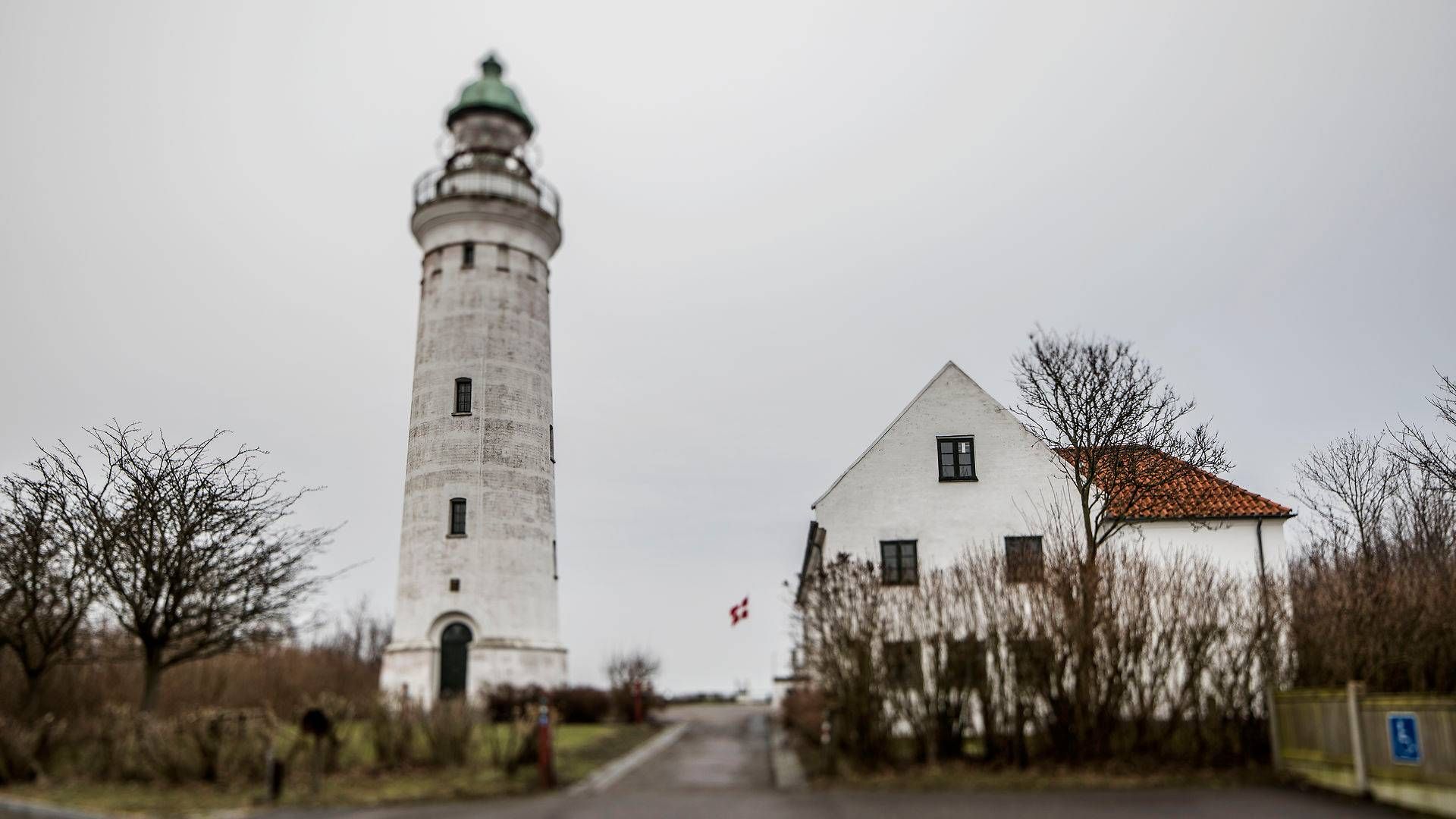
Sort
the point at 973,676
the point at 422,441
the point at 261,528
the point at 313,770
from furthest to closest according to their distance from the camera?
1. the point at 422,441
2. the point at 261,528
3. the point at 973,676
4. the point at 313,770

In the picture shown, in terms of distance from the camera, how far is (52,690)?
76.6ft

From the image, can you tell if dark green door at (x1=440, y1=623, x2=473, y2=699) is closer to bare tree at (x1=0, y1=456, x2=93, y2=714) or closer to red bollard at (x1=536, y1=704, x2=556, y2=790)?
bare tree at (x1=0, y1=456, x2=93, y2=714)

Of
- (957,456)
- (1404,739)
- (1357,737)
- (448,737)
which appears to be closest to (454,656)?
(448,737)

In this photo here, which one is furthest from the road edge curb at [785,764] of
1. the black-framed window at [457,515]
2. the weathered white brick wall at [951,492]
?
the black-framed window at [457,515]

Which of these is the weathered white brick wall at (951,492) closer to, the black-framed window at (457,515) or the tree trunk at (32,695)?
the black-framed window at (457,515)

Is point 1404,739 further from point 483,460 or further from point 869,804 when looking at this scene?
point 483,460

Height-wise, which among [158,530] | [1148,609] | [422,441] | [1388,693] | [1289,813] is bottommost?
[1289,813]

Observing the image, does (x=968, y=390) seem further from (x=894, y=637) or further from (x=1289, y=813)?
(x=1289, y=813)

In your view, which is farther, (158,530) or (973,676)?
(158,530)

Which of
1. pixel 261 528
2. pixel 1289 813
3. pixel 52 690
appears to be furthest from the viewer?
pixel 261 528

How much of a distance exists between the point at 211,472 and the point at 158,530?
2155mm

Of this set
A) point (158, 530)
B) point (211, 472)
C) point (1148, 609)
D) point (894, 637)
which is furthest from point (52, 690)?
point (1148, 609)

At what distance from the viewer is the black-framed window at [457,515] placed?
31109 mm

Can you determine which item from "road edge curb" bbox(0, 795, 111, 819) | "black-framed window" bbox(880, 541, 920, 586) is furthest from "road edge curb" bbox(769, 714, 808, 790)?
"road edge curb" bbox(0, 795, 111, 819)
